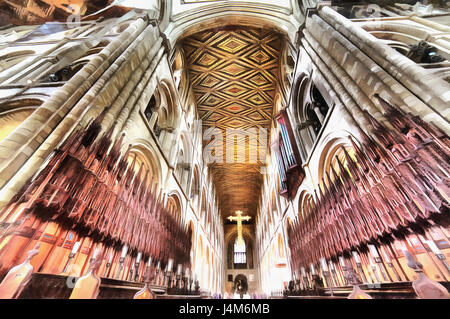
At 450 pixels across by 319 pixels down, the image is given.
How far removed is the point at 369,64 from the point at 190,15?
24.4 ft

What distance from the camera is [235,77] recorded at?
390 inches

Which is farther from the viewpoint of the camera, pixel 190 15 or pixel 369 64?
pixel 190 15

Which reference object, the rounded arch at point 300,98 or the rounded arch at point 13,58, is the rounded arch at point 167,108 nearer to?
the rounded arch at point 13,58

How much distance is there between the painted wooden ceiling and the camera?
849 cm

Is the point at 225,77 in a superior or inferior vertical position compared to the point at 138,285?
superior

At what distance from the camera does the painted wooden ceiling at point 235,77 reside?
8492mm

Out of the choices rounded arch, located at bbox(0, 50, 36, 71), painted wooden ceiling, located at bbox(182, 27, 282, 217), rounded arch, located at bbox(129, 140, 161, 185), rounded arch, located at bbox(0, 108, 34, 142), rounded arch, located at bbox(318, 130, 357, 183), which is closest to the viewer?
rounded arch, located at bbox(0, 108, 34, 142)

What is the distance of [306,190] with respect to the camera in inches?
240

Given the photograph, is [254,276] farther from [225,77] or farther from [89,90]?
[89,90]

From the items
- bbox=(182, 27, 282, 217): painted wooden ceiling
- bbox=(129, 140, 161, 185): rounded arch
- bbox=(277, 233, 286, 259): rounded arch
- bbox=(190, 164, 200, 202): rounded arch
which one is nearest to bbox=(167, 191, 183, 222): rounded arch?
bbox=(129, 140, 161, 185): rounded arch

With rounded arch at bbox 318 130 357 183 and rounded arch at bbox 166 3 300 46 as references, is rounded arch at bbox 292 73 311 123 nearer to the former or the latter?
rounded arch at bbox 166 3 300 46

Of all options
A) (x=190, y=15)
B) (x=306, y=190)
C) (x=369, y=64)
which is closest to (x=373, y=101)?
(x=369, y=64)

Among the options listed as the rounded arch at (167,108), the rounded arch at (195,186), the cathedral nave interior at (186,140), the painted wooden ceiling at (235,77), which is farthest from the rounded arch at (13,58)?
the rounded arch at (195,186)

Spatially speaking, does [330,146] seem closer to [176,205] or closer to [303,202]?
[303,202]
